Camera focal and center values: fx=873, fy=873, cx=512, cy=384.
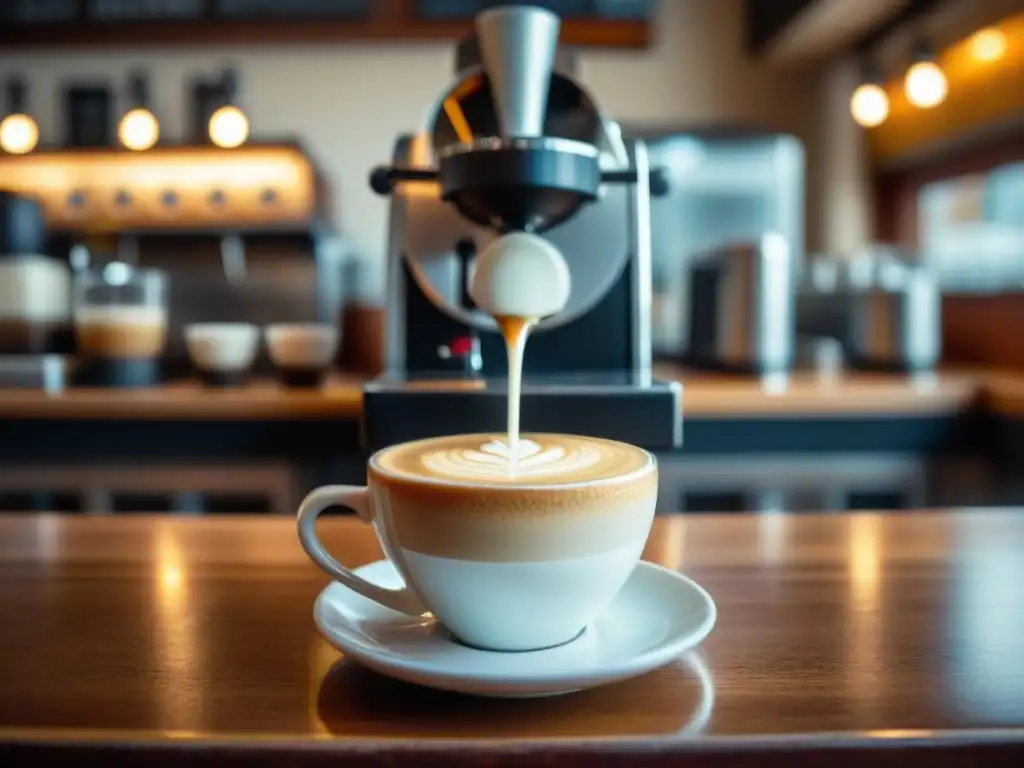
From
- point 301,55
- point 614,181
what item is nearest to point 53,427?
point 614,181

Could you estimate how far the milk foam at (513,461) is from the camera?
1.45ft

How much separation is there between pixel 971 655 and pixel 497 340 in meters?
0.81

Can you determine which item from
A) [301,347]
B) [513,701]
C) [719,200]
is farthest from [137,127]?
[513,701]

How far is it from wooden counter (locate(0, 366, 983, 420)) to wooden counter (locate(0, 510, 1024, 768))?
962mm

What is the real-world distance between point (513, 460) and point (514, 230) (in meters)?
0.52

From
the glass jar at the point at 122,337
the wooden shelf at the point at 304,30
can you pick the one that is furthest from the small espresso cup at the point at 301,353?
the wooden shelf at the point at 304,30

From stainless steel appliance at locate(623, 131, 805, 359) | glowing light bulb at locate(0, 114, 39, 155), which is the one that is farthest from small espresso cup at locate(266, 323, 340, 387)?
glowing light bulb at locate(0, 114, 39, 155)

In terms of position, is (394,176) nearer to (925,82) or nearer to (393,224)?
(393,224)

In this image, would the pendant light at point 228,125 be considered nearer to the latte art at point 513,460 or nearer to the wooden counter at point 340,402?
the wooden counter at point 340,402

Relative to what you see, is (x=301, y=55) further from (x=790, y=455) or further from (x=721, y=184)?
(x=790, y=455)

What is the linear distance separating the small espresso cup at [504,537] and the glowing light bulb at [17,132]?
3.29m

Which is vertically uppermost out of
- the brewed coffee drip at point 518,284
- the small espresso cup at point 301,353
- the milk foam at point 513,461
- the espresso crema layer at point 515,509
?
the brewed coffee drip at point 518,284

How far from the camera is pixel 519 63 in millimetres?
1013

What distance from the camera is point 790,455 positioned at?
1.67 metres
